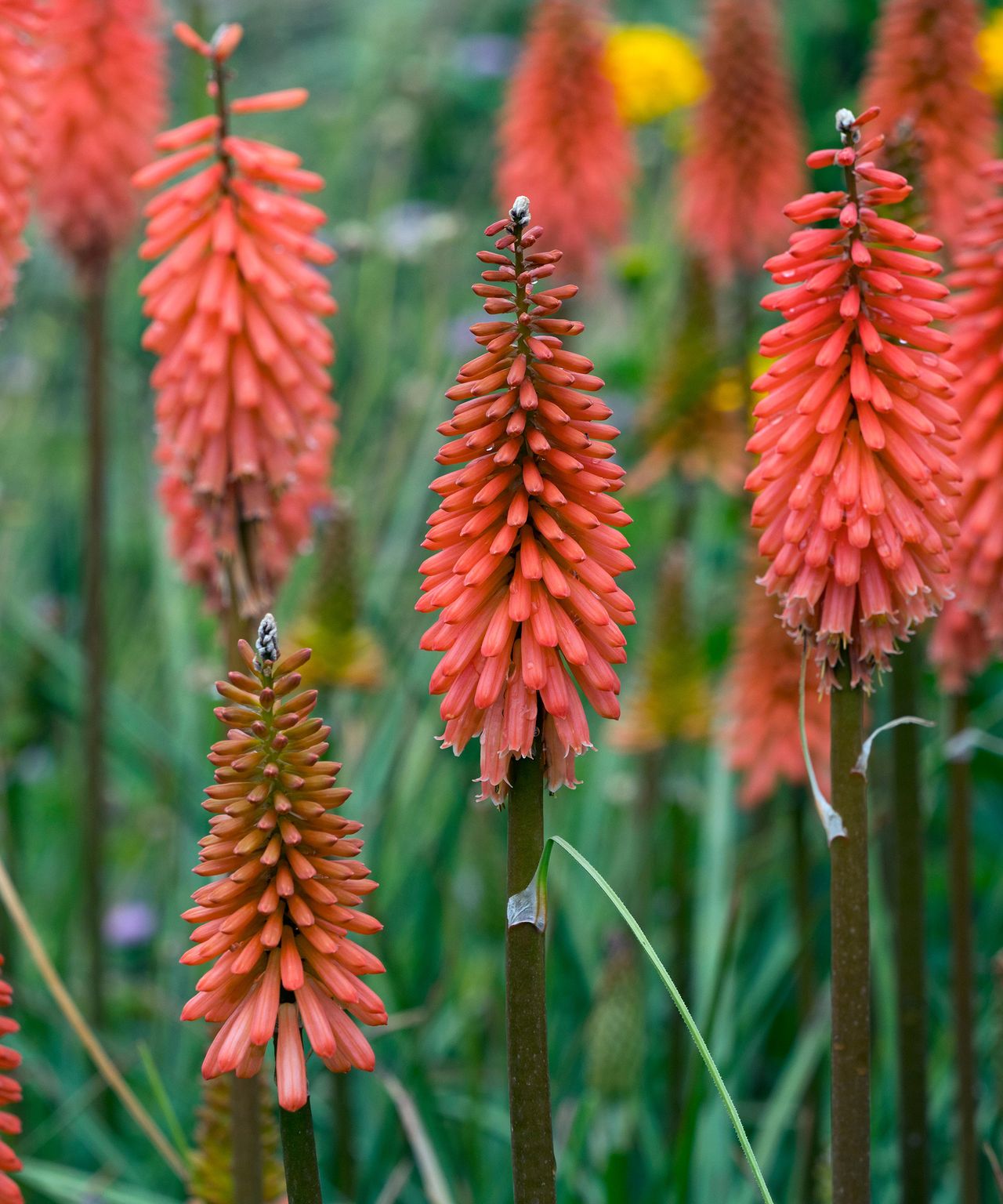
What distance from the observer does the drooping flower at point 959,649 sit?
360 cm

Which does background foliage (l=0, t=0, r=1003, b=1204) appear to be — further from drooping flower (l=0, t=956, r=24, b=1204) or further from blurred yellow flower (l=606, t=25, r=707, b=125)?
drooping flower (l=0, t=956, r=24, b=1204)

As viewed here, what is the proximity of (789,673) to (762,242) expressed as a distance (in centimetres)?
261

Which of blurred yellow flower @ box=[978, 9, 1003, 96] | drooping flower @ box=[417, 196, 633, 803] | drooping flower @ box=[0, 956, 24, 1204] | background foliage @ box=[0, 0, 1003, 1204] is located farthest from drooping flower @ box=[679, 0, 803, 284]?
drooping flower @ box=[0, 956, 24, 1204]

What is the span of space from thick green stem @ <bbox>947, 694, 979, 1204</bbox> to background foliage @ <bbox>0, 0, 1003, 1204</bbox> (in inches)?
3.8

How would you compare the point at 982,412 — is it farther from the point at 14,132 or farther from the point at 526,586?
the point at 14,132

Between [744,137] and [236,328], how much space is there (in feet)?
12.6

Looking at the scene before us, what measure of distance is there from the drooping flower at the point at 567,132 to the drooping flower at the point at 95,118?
6.25ft

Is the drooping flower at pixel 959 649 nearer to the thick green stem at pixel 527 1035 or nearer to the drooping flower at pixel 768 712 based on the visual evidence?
the drooping flower at pixel 768 712

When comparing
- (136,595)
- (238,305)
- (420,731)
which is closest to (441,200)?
(136,595)

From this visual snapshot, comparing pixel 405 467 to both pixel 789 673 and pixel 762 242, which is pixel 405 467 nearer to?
pixel 762 242

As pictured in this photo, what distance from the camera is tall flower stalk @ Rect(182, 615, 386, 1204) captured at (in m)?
2.12

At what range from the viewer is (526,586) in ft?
7.34

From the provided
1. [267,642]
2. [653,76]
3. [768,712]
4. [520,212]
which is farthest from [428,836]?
[653,76]

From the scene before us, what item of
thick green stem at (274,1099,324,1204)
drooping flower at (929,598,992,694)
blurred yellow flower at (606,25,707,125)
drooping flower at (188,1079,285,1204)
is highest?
blurred yellow flower at (606,25,707,125)
